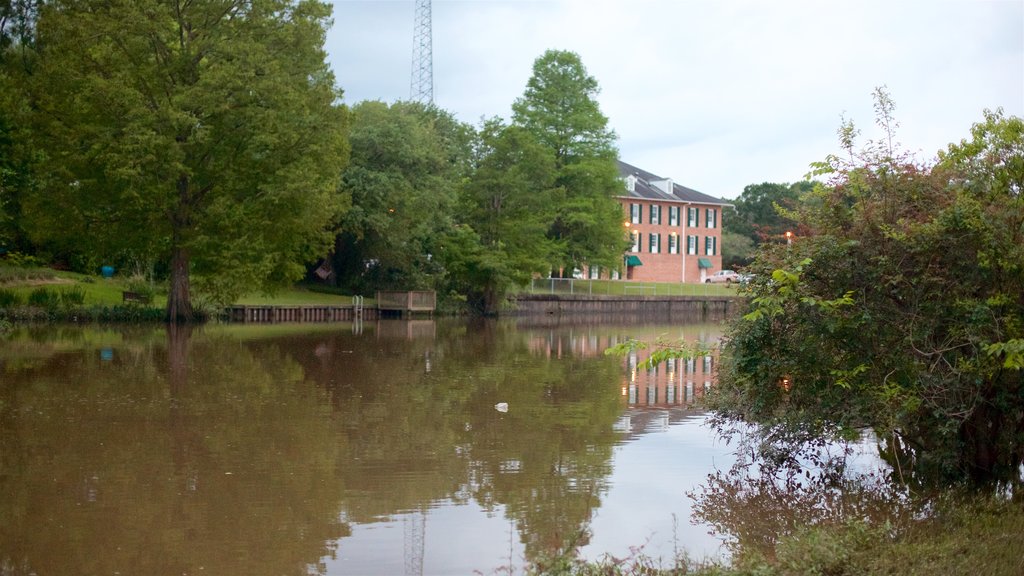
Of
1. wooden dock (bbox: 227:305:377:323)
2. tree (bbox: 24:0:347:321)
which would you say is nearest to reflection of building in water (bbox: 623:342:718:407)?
tree (bbox: 24:0:347:321)

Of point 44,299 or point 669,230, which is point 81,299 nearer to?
point 44,299

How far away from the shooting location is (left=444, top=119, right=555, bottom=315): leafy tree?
5300 centimetres

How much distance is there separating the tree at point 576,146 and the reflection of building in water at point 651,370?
22916mm

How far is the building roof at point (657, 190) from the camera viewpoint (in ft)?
271

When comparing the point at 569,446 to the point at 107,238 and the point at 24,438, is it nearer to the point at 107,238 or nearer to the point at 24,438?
the point at 24,438

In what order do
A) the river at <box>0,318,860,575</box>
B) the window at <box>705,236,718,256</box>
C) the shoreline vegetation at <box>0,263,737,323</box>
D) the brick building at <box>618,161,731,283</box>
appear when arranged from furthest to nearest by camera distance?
the window at <box>705,236,718,256</box>, the brick building at <box>618,161,731,283</box>, the shoreline vegetation at <box>0,263,737,323</box>, the river at <box>0,318,860,575</box>

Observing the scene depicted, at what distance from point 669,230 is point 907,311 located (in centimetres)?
7585

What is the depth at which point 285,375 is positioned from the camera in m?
19.8

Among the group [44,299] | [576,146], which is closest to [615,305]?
[576,146]

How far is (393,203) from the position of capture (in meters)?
48.4

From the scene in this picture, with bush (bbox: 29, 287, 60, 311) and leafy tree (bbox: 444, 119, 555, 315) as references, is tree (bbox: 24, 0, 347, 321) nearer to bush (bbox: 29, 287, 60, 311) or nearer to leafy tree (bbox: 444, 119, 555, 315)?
bush (bbox: 29, 287, 60, 311)

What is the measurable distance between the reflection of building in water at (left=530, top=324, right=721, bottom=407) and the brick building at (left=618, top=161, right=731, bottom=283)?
43.1 m

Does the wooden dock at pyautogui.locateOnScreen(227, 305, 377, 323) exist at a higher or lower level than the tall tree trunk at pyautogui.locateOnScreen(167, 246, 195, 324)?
lower

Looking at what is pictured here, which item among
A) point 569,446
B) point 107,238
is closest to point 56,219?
point 107,238
